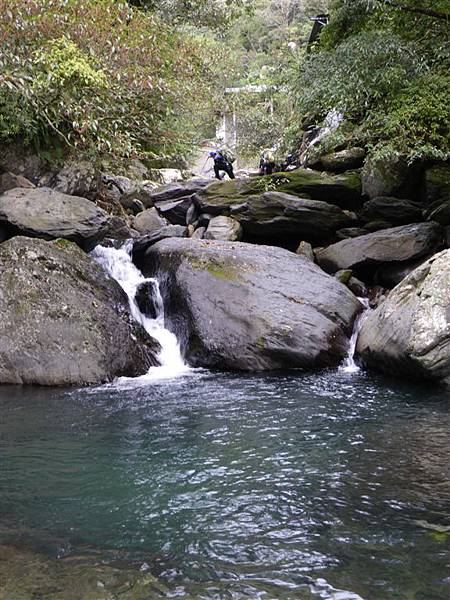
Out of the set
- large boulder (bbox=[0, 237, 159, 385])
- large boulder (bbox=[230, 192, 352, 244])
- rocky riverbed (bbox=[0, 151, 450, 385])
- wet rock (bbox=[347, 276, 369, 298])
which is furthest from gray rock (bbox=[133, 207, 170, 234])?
wet rock (bbox=[347, 276, 369, 298])

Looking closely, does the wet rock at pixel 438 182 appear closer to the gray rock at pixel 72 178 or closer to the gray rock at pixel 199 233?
the gray rock at pixel 199 233

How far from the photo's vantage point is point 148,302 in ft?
40.0

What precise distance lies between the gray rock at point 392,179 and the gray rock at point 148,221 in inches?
249

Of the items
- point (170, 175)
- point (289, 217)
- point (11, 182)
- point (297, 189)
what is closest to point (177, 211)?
point (297, 189)

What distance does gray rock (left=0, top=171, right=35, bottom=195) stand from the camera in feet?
45.9

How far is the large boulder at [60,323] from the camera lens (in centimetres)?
940

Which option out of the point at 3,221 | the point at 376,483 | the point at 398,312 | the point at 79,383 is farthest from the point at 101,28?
the point at 376,483

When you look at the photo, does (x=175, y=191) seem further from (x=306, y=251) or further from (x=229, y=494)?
(x=229, y=494)

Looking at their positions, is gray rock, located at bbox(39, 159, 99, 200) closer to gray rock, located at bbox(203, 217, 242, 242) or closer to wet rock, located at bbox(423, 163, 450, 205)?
gray rock, located at bbox(203, 217, 242, 242)

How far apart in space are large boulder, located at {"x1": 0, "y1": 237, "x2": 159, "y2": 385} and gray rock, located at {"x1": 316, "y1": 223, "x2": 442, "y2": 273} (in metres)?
5.04

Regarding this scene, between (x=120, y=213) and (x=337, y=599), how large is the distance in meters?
15.1

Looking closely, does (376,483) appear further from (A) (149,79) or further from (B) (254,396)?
(A) (149,79)

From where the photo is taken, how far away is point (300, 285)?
11.4 m

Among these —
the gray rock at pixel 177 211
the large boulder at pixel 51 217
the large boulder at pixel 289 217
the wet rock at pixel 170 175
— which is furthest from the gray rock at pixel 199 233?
the wet rock at pixel 170 175
